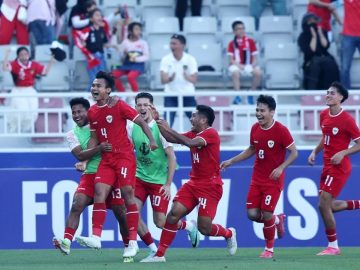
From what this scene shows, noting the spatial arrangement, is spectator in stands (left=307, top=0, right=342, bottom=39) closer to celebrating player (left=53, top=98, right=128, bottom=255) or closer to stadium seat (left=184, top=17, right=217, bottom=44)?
stadium seat (left=184, top=17, right=217, bottom=44)

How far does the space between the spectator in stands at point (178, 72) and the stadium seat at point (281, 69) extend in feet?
6.54

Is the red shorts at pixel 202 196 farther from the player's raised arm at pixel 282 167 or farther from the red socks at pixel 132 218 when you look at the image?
the player's raised arm at pixel 282 167

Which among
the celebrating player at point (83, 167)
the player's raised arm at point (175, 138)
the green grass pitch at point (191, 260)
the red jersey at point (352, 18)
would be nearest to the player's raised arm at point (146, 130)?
the player's raised arm at point (175, 138)

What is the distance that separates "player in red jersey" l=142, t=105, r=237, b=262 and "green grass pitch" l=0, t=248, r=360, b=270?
1.23 feet

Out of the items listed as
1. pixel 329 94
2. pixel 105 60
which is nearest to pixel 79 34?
pixel 105 60

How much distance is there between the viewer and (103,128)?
15305mm

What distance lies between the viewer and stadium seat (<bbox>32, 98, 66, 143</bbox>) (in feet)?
62.6

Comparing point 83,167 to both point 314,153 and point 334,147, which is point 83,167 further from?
point 334,147

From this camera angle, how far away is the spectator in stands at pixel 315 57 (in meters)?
20.9

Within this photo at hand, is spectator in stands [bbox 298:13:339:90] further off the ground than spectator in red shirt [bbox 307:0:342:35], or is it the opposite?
spectator in red shirt [bbox 307:0:342:35]

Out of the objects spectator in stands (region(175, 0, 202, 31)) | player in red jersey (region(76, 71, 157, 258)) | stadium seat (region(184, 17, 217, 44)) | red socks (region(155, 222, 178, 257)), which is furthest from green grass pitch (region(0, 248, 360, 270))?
spectator in stands (region(175, 0, 202, 31))

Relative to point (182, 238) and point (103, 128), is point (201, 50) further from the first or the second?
point (103, 128)

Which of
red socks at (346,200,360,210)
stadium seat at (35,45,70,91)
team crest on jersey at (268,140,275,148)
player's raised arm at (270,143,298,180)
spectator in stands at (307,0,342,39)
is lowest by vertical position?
red socks at (346,200,360,210)

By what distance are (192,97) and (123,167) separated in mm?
4971
